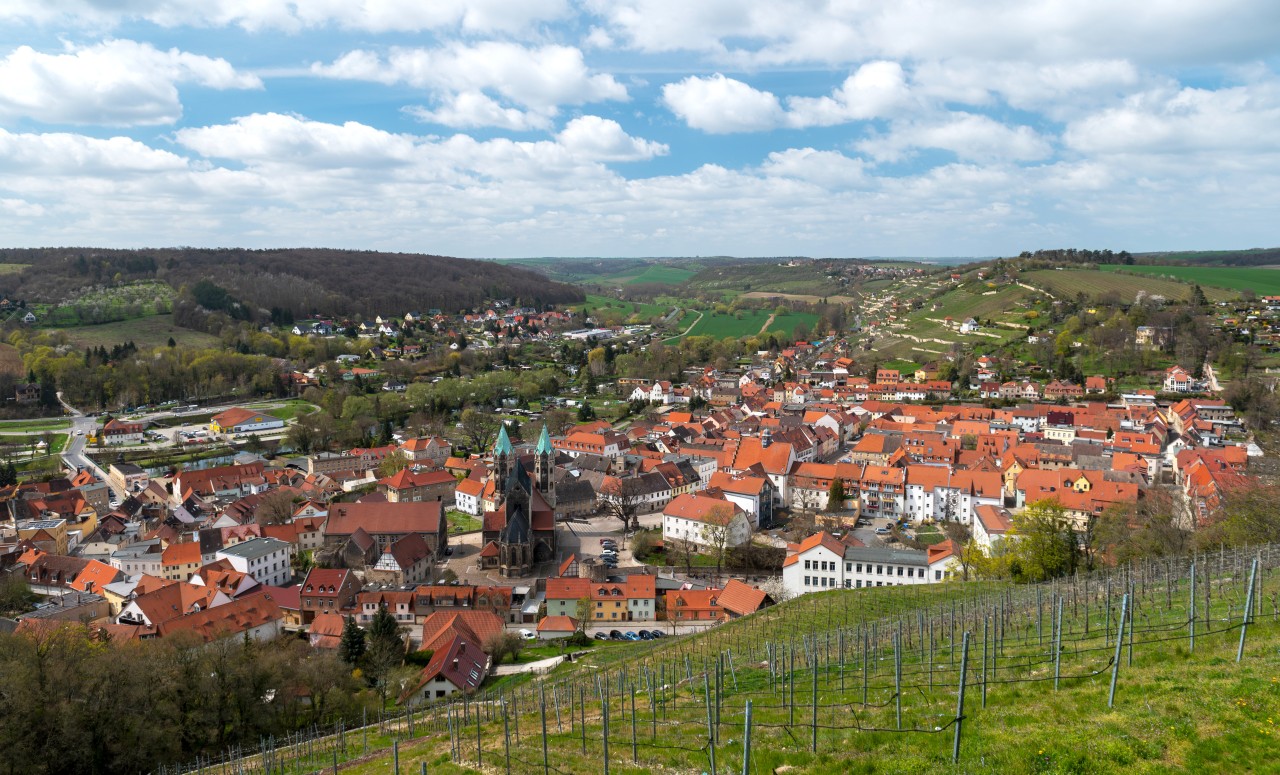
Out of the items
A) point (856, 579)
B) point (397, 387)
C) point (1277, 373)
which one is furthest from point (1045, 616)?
point (397, 387)

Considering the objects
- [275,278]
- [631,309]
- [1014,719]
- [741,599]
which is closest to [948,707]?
[1014,719]

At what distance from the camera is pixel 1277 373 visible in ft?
239

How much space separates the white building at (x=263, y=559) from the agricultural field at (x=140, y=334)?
84.9m

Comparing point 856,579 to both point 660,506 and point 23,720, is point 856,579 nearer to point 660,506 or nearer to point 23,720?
point 660,506

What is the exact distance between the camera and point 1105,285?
117 m

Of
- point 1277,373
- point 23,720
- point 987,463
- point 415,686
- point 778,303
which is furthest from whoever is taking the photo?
point 778,303

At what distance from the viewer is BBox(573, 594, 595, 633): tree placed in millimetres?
34609

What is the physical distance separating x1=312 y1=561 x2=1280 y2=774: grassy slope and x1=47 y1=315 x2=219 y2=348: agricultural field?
385ft

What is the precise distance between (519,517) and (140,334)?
340ft

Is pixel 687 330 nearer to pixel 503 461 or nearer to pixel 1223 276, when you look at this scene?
pixel 1223 276

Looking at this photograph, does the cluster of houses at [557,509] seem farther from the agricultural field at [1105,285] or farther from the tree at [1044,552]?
the agricultural field at [1105,285]

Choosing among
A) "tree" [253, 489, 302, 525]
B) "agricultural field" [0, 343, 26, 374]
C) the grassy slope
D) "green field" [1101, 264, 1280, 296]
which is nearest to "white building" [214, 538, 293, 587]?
"tree" [253, 489, 302, 525]

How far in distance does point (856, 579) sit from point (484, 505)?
27298 mm

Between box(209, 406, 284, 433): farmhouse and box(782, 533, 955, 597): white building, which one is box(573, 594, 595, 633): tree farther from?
box(209, 406, 284, 433): farmhouse
